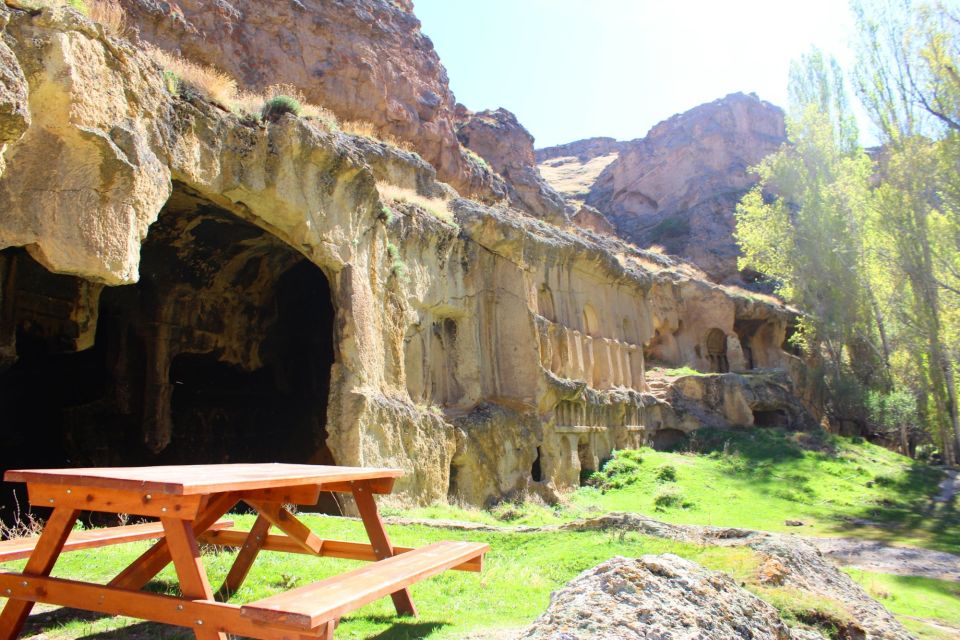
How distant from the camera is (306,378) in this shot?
18.4 m

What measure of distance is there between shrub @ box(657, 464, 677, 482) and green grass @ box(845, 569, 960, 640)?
36.0ft

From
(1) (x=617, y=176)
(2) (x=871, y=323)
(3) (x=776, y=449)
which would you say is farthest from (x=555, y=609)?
(1) (x=617, y=176)

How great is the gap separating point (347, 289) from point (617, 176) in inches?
2120

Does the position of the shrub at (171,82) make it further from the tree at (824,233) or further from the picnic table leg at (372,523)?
the tree at (824,233)

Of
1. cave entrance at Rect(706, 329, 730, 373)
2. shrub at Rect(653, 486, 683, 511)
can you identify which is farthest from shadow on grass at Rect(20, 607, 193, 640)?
cave entrance at Rect(706, 329, 730, 373)

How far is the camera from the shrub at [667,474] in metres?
21.7

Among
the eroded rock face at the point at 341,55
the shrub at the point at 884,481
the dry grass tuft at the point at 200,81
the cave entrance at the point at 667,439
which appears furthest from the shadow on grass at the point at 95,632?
the cave entrance at the point at 667,439

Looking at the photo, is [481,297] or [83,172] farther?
[481,297]

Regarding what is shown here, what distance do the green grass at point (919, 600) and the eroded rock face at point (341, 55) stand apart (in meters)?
24.5

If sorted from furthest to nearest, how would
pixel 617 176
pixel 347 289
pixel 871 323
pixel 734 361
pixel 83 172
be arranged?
pixel 617 176 → pixel 734 361 → pixel 871 323 → pixel 347 289 → pixel 83 172

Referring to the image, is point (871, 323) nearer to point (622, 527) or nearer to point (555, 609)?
point (622, 527)

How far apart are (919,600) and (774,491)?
522 inches

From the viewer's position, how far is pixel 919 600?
8.83 metres

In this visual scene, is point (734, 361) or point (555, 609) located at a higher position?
point (734, 361)
